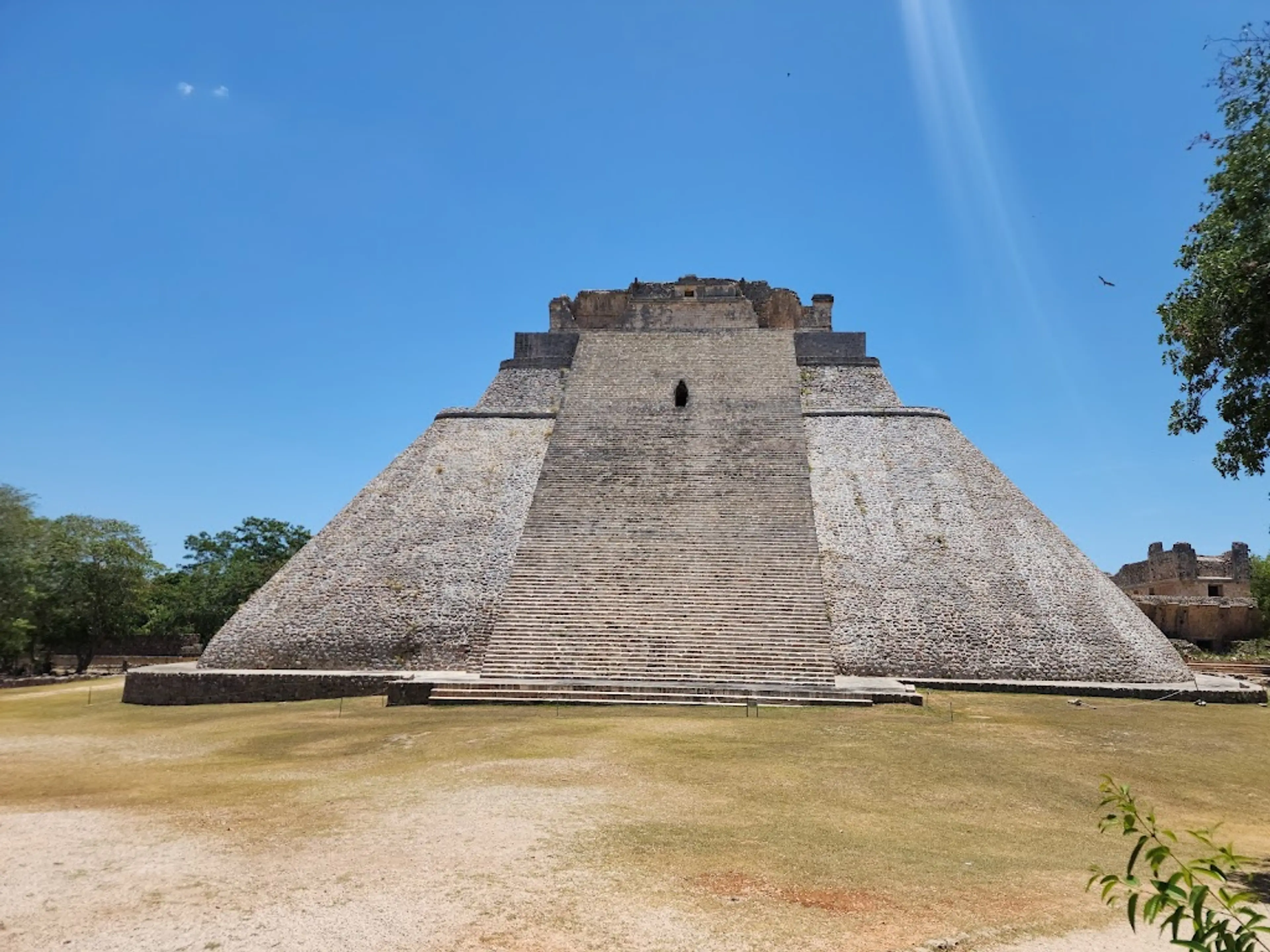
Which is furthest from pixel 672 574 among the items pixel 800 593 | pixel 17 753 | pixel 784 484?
pixel 17 753

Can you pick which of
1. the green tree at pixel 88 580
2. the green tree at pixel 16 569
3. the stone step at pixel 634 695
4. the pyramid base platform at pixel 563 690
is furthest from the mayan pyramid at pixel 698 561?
the green tree at pixel 88 580

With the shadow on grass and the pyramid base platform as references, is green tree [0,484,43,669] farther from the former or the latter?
the shadow on grass

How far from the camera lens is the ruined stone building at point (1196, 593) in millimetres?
23469

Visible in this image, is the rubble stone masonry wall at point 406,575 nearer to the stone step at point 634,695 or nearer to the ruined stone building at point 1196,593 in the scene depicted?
the stone step at point 634,695

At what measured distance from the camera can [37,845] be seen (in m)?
5.30

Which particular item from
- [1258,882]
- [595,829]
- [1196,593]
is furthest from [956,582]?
[1196,593]

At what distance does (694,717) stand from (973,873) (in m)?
5.64

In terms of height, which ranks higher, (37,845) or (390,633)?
(390,633)

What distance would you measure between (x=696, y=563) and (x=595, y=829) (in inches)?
378

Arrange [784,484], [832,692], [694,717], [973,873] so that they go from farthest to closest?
[784,484] < [832,692] < [694,717] < [973,873]

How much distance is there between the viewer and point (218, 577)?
1247 inches

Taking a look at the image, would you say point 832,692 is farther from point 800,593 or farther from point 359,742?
point 359,742

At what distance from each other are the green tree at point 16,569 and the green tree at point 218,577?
5.46 metres

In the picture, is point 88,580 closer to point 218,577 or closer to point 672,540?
point 218,577
